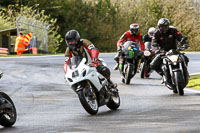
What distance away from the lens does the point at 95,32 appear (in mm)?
78938

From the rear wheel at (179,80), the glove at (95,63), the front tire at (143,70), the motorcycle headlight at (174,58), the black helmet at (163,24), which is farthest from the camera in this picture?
the front tire at (143,70)

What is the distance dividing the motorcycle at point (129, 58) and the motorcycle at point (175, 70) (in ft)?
11.6

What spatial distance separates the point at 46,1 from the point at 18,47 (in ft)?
119

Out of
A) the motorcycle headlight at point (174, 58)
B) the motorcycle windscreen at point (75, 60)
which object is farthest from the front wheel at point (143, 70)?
the motorcycle windscreen at point (75, 60)

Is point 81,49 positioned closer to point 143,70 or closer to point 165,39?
point 165,39

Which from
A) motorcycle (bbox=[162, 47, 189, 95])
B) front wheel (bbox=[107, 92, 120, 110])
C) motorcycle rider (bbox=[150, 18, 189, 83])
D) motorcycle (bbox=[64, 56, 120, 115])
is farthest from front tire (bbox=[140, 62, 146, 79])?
motorcycle (bbox=[64, 56, 120, 115])

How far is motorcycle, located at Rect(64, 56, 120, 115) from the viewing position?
10805 mm

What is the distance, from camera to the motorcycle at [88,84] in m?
10.8

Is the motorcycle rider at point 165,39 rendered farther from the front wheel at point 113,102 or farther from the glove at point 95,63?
the glove at point 95,63

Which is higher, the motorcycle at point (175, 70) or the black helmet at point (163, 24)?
the black helmet at point (163, 24)

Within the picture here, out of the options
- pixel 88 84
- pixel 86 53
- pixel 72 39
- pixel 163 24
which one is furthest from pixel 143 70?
pixel 88 84

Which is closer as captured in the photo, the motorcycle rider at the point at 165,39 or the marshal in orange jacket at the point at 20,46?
the motorcycle rider at the point at 165,39

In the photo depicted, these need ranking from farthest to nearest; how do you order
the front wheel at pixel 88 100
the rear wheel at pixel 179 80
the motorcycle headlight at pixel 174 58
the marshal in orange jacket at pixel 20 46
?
the marshal in orange jacket at pixel 20 46, the motorcycle headlight at pixel 174 58, the rear wheel at pixel 179 80, the front wheel at pixel 88 100

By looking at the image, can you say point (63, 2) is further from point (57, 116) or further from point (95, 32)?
point (57, 116)
